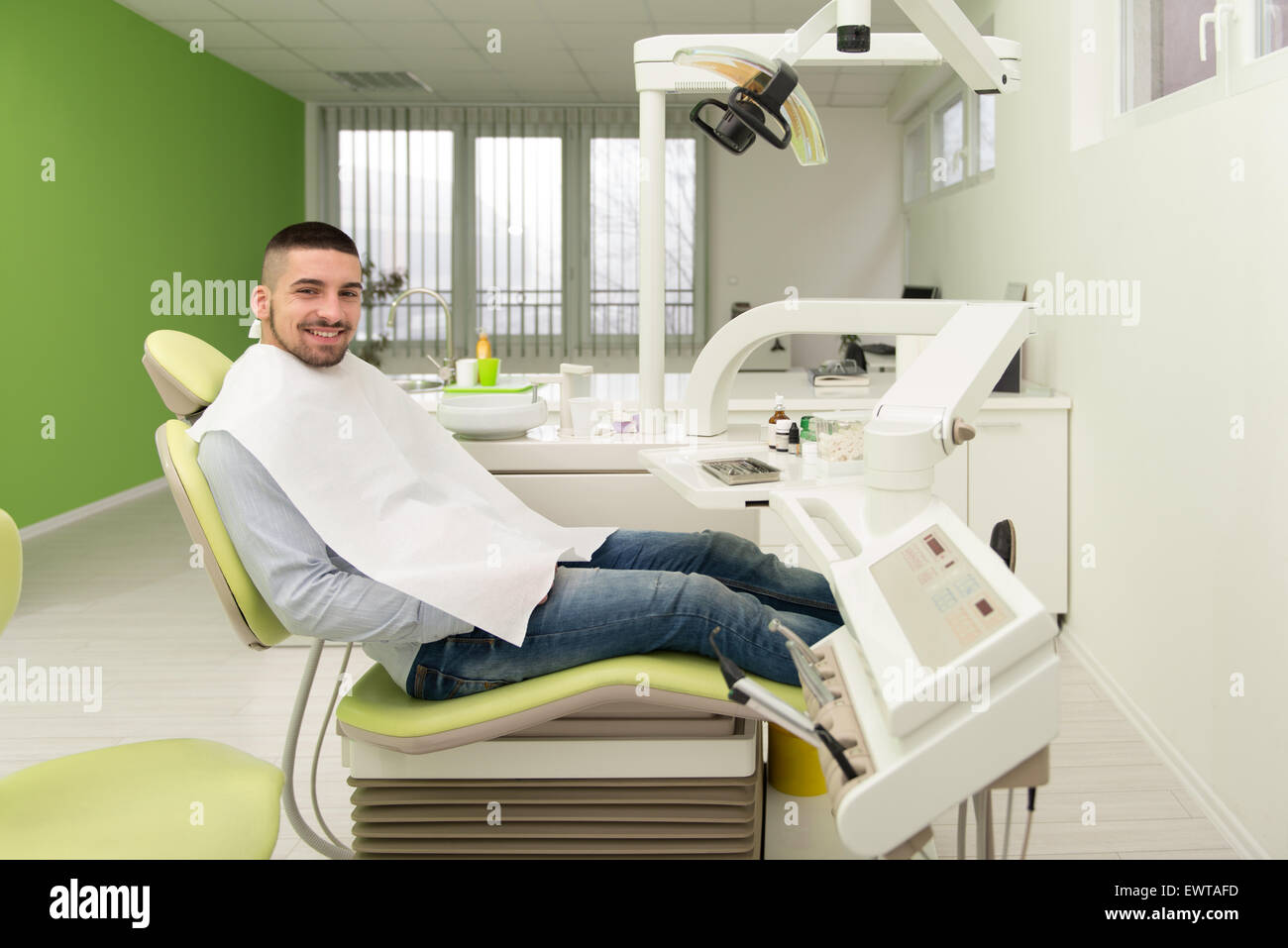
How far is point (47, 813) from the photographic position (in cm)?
136

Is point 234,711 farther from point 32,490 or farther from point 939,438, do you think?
point 32,490

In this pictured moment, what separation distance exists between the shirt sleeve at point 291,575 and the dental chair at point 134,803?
0.74 feet

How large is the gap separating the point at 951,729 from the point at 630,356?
7.74m

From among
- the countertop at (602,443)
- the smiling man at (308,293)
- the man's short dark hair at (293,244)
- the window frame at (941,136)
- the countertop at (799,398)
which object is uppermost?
the window frame at (941,136)

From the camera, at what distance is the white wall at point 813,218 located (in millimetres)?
8250

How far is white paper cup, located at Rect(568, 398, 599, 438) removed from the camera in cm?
288

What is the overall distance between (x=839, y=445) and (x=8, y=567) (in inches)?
53.5

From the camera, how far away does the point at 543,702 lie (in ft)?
5.44

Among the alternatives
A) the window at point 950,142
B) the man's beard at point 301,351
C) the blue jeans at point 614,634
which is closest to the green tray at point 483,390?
the man's beard at point 301,351

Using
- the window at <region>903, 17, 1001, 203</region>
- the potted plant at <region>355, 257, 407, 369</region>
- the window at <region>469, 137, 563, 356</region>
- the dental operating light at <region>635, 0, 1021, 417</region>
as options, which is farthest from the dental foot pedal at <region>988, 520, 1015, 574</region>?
the window at <region>469, 137, 563, 356</region>

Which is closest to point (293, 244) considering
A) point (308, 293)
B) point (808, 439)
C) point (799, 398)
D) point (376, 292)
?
point (308, 293)

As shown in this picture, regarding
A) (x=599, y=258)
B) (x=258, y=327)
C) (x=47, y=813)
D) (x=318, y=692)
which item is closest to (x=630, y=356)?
(x=599, y=258)

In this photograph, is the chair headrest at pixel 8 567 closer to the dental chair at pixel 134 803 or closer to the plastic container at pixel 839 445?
the dental chair at pixel 134 803

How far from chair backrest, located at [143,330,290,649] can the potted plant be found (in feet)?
18.3
